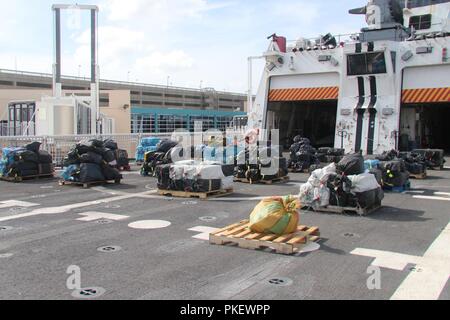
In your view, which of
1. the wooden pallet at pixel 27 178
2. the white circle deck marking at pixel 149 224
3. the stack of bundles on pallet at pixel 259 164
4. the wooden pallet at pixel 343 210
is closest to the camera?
the white circle deck marking at pixel 149 224

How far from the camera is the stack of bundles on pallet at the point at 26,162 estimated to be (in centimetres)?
1322

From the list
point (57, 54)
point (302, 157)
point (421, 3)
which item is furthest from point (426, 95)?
point (57, 54)

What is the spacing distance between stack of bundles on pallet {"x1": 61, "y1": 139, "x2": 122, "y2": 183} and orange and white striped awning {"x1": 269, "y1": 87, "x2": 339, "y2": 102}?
9137mm

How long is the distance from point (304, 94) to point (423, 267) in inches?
568

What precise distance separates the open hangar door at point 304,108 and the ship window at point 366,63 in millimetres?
897

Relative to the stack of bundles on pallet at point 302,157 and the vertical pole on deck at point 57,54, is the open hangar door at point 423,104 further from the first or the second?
the vertical pole on deck at point 57,54

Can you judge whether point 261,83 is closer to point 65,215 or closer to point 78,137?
point 78,137

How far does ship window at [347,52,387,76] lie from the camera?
17.2 m

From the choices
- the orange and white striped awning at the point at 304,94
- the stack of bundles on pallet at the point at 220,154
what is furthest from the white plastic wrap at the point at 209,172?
the orange and white striped awning at the point at 304,94

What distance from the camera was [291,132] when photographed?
72.2 ft

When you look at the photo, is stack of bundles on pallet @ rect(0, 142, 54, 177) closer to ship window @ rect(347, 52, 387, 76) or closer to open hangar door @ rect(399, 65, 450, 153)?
ship window @ rect(347, 52, 387, 76)

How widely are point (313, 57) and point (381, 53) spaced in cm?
271

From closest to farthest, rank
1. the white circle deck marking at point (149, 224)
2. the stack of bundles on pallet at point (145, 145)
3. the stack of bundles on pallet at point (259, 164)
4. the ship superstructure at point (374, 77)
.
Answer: the white circle deck marking at point (149, 224)
the stack of bundles on pallet at point (259, 164)
the ship superstructure at point (374, 77)
the stack of bundles on pallet at point (145, 145)
